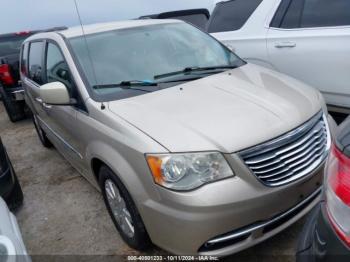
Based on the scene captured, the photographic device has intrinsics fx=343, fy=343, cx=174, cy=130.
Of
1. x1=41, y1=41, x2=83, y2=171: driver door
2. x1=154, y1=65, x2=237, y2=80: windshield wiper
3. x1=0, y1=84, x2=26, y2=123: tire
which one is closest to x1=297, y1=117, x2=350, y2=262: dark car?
x1=154, y1=65, x2=237, y2=80: windshield wiper

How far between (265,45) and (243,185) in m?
2.52

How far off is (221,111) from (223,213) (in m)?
0.70

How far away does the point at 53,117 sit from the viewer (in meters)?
3.62

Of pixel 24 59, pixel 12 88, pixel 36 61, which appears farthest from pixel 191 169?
pixel 12 88

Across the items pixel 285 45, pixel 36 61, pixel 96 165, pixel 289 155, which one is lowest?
pixel 96 165

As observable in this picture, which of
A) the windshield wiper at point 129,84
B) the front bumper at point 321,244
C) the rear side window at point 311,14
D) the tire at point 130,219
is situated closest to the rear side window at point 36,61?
the windshield wiper at point 129,84

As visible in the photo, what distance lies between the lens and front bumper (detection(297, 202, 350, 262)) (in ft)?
3.76

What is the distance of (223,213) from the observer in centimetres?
192

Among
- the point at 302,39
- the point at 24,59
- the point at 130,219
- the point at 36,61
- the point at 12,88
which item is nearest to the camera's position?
the point at 130,219

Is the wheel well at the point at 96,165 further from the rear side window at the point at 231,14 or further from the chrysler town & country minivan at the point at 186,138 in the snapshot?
the rear side window at the point at 231,14

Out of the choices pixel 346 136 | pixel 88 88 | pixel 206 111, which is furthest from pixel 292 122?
pixel 88 88

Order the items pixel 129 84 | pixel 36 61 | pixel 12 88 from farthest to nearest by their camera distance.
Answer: pixel 12 88, pixel 36 61, pixel 129 84

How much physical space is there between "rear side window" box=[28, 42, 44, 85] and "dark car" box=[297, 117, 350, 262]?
137 inches

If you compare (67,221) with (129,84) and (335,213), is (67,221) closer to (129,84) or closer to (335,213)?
(129,84)
